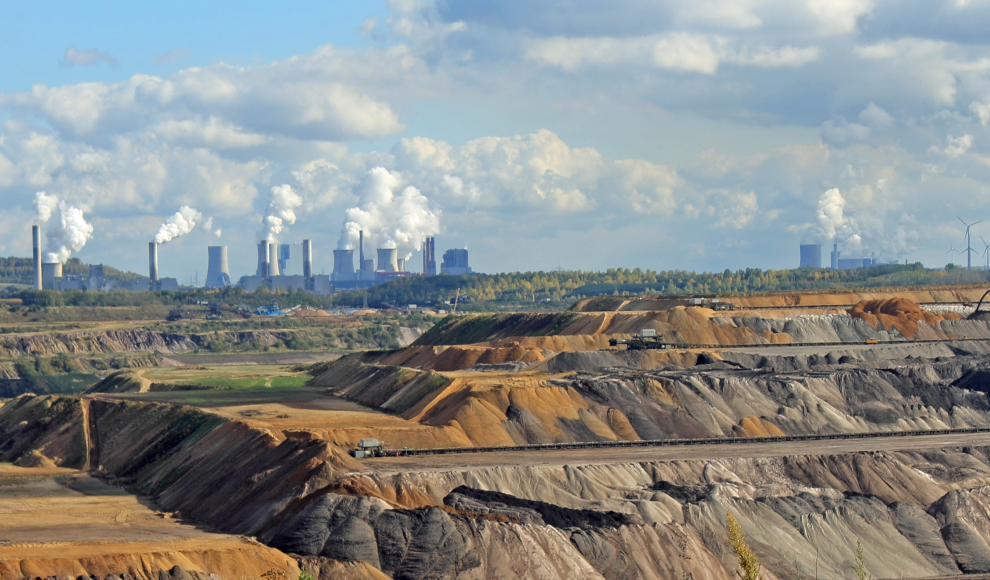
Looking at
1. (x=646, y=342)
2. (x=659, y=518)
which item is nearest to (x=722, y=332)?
(x=646, y=342)

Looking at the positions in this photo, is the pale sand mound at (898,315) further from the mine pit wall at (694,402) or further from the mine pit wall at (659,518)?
the mine pit wall at (659,518)

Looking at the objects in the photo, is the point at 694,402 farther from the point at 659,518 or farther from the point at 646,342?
the point at 646,342

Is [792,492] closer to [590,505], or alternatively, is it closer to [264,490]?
[590,505]

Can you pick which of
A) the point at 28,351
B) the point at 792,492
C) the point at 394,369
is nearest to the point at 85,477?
the point at 394,369

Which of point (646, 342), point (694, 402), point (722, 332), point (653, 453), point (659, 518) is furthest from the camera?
point (722, 332)

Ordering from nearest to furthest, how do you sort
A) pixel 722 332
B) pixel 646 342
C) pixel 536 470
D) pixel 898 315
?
pixel 536 470, pixel 646 342, pixel 722 332, pixel 898 315

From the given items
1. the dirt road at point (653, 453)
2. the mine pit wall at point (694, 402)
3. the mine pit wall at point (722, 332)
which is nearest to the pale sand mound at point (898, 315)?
the mine pit wall at point (722, 332)
